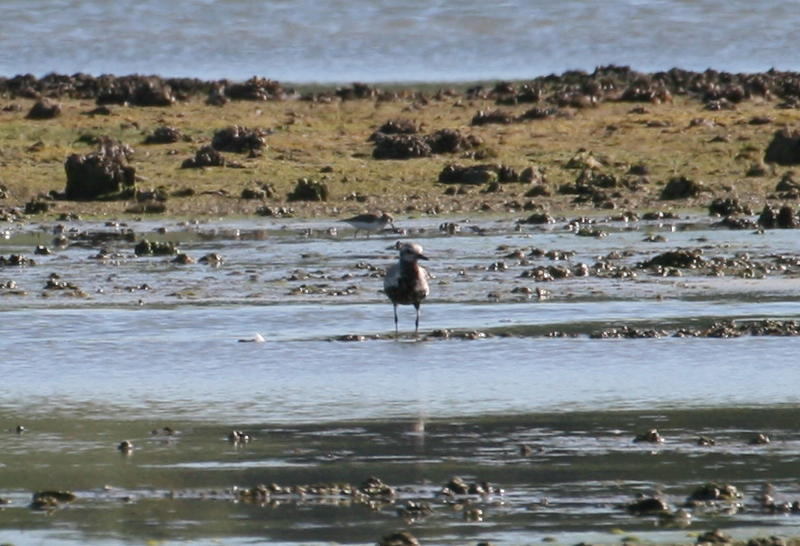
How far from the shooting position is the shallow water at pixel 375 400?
7.13 metres

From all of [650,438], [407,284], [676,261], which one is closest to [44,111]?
[676,261]

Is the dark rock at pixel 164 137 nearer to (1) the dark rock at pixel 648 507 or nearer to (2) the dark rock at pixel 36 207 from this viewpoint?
(2) the dark rock at pixel 36 207

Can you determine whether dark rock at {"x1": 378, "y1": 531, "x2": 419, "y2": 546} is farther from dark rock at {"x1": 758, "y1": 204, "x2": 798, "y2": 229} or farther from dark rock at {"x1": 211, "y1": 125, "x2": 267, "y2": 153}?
dark rock at {"x1": 211, "y1": 125, "x2": 267, "y2": 153}

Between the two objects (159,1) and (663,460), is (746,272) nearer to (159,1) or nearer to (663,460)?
(663,460)

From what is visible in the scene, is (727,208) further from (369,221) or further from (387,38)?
(387,38)

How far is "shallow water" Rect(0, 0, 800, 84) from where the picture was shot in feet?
162

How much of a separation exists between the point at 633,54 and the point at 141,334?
41.3 meters

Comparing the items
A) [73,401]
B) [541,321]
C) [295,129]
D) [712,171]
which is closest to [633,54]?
[295,129]

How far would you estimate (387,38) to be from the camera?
5500cm

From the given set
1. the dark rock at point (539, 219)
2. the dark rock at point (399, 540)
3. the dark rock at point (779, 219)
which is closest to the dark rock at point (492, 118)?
the dark rock at point (539, 219)

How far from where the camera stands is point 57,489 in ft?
25.1

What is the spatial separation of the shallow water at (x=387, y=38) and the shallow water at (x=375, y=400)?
1194 inches

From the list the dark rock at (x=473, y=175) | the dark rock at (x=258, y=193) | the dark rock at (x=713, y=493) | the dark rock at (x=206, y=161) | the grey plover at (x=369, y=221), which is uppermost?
the dark rock at (x=206, y=161)

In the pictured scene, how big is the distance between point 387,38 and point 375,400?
4593 cm
